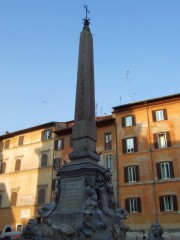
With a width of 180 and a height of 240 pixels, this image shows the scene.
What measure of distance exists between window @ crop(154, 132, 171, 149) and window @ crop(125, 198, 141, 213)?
4.29 metres

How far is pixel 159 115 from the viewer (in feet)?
77.8

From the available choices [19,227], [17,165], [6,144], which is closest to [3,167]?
[17,165]

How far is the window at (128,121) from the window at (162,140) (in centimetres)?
239

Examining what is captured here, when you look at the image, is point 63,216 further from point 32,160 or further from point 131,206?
point 32,160

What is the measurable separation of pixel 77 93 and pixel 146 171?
14.2 metres

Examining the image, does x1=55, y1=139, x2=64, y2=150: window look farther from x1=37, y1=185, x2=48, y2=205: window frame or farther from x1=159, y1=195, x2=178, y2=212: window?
x1=159, y1=195, x2=178, y2=212: window

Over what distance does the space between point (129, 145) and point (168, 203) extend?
17.7 ft

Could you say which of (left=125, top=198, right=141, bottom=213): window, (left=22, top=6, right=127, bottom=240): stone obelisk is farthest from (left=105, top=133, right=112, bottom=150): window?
(left=22, top=6, right=127, bottom=240): stone obelisk

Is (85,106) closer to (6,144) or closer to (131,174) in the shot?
(131,174)

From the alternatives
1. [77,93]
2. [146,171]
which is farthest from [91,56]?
[146,171]

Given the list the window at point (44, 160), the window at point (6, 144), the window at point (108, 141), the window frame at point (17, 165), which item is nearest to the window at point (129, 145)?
the window at point (108, 141)

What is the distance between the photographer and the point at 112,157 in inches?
949

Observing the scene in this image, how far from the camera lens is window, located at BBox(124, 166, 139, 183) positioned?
22484 millimetres

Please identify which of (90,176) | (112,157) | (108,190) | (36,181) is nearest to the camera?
(90,176)
